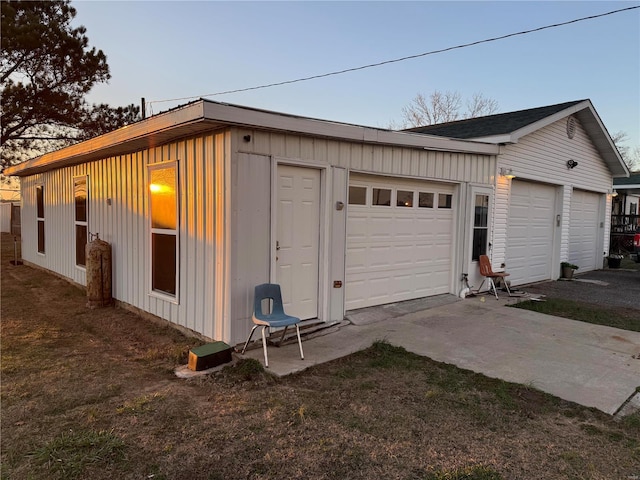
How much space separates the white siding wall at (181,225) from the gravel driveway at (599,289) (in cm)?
665

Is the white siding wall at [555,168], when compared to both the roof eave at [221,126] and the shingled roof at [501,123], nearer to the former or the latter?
the shingled roof at [501,123]

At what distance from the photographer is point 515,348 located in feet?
15.0

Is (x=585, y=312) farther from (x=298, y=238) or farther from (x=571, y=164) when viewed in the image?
(x=298, y=238)

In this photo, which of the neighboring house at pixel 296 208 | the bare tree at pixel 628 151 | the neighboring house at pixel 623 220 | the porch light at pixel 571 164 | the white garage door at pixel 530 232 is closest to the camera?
the neighboring house at pixel 296 208

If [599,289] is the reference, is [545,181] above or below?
above

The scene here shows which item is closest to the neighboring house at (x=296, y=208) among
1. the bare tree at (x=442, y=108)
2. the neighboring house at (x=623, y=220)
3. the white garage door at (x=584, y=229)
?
the white garage door at (x=584, y=229)

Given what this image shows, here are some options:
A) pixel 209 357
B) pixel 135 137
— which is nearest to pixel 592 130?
pixel 135 137

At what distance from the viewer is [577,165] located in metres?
9.86

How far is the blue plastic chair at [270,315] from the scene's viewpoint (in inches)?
153

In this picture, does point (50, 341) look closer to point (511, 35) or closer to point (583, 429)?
point (583, 429)

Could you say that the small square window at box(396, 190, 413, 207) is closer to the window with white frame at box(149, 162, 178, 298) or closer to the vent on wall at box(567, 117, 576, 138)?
the window with white frame at box(149, 162, 178, 298)

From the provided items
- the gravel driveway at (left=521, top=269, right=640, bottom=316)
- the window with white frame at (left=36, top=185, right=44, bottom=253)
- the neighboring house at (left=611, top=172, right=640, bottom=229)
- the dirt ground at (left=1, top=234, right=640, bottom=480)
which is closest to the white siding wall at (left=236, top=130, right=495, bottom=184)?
the dirt ground at (left=1, top=234, right=640, bottom=480)

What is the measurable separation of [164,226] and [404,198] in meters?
3.60

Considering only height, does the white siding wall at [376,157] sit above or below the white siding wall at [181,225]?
above
